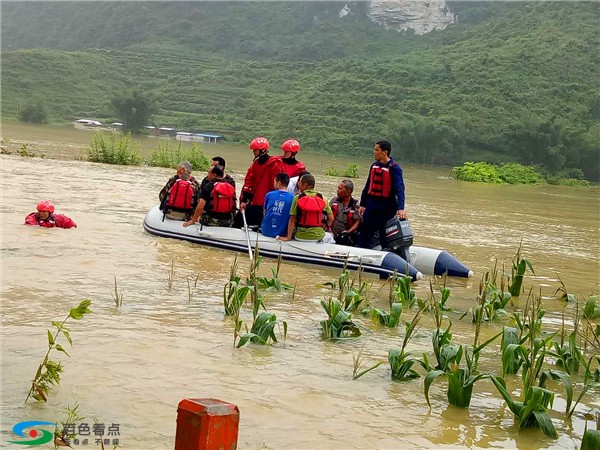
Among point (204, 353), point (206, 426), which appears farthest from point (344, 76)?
point (206, 426)

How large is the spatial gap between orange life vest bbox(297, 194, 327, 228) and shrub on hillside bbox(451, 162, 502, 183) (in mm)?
25044

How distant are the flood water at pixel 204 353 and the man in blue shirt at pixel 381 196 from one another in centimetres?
70

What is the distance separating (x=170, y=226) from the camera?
437 inches

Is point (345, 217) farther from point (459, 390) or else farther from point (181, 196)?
point (459, 390)

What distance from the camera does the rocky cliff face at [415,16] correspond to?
91.9 metres

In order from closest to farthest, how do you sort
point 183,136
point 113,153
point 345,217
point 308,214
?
1. point 308,214
2. point 345,217
3. point 113,153
4. point 183,136

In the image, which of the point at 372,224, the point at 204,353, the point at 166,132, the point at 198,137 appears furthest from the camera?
the point at 166,132

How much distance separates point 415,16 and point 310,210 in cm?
8745

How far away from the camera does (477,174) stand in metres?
34.7

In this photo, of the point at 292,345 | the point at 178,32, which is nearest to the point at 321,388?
the point at 292,345

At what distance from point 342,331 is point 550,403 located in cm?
180

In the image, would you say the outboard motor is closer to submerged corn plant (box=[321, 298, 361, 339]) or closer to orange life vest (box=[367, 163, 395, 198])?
orange life vest (box=[367, 163, 395, 198])

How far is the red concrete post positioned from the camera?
8.22 feet

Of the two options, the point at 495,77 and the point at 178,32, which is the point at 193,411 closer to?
the point at 495,77
